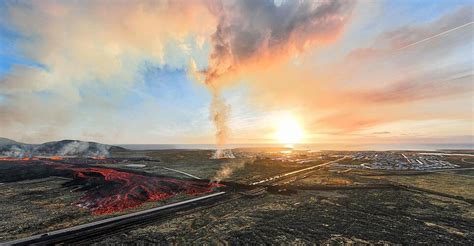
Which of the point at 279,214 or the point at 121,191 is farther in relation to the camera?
the point at 121,191

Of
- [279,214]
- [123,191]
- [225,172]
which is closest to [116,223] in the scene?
[123,191]

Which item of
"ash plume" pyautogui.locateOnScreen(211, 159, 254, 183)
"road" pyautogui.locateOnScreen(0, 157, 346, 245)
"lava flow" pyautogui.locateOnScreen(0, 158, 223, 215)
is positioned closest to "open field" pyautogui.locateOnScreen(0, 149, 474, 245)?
"lava flow" pyautogui.locateOnScreen(0, 158, 223, 215)

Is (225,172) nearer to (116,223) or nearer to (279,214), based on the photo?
(279,214)

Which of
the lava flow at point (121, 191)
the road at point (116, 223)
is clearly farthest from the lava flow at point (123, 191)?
the road at point (116, 223)

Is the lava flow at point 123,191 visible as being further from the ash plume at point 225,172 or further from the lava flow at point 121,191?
the ash plume at point 225,172

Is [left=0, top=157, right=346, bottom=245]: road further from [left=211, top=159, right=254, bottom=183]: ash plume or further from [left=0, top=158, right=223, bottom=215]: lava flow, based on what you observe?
[left=211, top=159, right=254, bottom=183]: ash plume

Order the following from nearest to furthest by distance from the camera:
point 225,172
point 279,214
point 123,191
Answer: point 279,214 < point 123,191 < point 225,172

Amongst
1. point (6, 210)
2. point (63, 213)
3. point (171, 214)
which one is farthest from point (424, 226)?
point (6, 210)

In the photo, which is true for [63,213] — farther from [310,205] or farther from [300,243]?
[310,205]

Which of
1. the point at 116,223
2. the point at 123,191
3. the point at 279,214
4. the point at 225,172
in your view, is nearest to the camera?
the point at 116,223

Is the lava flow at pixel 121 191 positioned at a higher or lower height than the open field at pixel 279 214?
higher

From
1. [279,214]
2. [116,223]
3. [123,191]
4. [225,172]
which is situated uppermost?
[225,172]
